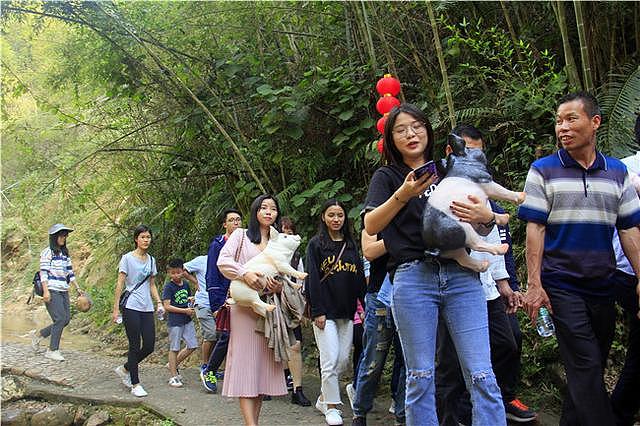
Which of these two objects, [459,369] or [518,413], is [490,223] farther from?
[518,413]

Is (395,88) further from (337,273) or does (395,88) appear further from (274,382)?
(274,382)

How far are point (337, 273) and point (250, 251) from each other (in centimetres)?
83

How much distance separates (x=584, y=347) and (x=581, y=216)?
2.11 feet

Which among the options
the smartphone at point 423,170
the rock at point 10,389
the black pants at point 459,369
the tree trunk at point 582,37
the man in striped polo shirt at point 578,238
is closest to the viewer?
the smartphone at point 423,170

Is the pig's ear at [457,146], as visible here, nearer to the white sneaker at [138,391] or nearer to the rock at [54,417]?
the white sneaker at [138,391]

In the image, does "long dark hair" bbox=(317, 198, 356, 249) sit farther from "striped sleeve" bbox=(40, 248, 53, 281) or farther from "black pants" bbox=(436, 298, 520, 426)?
"striped sleeve" bbox=(40, 248, 53, 281)

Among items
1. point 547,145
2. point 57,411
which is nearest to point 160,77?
point 57,411

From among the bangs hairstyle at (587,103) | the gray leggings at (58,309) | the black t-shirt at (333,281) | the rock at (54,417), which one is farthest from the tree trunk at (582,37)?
the gray leggings at (58,309)

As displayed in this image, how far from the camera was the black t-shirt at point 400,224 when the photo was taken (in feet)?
9.33

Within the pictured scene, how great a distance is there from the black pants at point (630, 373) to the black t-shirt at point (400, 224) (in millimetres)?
1229

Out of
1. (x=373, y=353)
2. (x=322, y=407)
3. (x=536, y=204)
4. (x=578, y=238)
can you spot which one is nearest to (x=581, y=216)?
(x=578, y=238)

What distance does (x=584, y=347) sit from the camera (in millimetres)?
3016

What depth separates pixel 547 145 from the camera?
17.6ft

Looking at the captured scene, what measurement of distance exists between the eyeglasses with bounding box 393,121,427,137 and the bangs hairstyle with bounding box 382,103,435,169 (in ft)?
0.07
